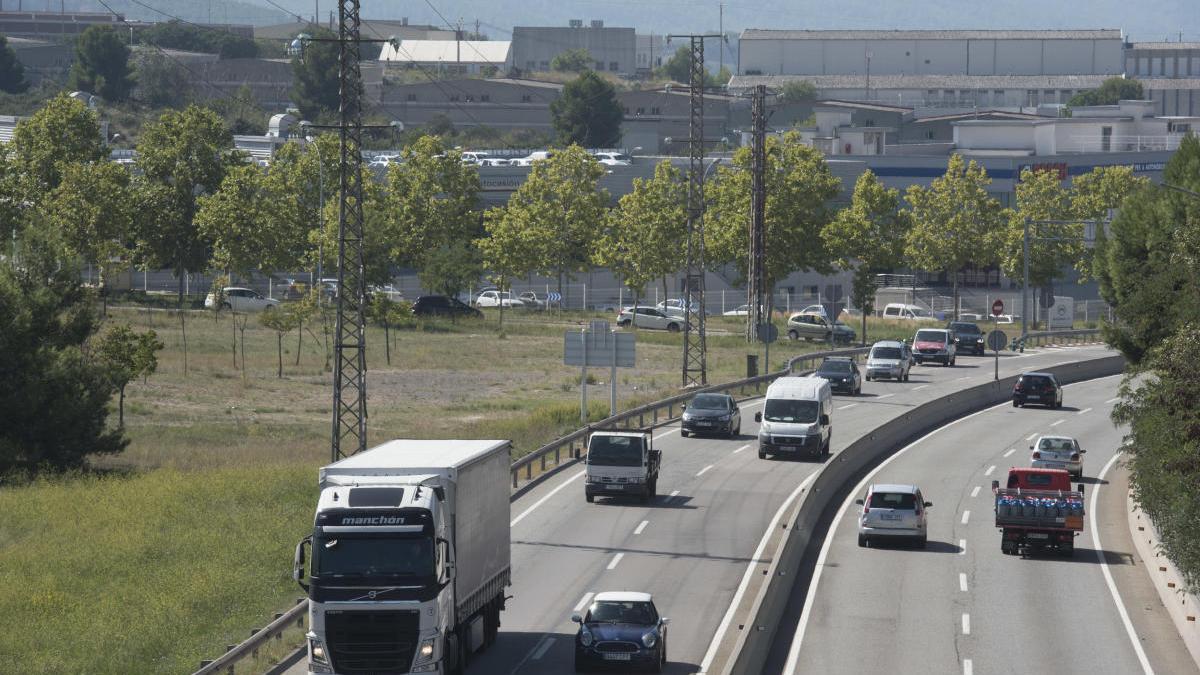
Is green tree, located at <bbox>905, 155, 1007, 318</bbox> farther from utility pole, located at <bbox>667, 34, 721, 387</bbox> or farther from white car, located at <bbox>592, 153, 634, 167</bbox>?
utility pole, located at <bbox>667, 34, 721, 387</bbox>

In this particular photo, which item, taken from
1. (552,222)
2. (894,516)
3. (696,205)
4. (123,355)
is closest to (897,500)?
(894,516)

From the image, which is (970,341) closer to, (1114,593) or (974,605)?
(1114,593)

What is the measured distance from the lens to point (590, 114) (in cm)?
19312

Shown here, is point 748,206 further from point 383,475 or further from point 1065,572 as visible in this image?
point 383,475

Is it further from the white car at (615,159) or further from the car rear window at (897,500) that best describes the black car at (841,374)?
the white car at (615,159)

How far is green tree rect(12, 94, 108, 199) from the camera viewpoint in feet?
340

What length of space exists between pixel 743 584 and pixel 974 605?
481 centimetres

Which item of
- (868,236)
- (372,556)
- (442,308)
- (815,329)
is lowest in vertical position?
(372,556)

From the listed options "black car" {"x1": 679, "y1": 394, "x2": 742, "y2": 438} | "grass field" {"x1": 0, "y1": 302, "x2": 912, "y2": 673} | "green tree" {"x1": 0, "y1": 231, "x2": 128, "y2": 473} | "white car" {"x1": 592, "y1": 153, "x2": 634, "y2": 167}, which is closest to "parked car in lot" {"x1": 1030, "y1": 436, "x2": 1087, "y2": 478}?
"black car" {"x1": 679, "y1": 394, "x2": 742, "y2": 438}

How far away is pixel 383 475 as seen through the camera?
83.4ft

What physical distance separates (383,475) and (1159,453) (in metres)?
22.2

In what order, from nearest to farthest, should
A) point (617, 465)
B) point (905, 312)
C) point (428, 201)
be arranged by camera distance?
point (617, 465) → point (428, 201) → point (905, 312)

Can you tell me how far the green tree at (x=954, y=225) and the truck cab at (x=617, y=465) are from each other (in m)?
67.5

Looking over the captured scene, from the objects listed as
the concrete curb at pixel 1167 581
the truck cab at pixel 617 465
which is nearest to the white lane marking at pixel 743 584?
the truck cab at pixel 617 465
